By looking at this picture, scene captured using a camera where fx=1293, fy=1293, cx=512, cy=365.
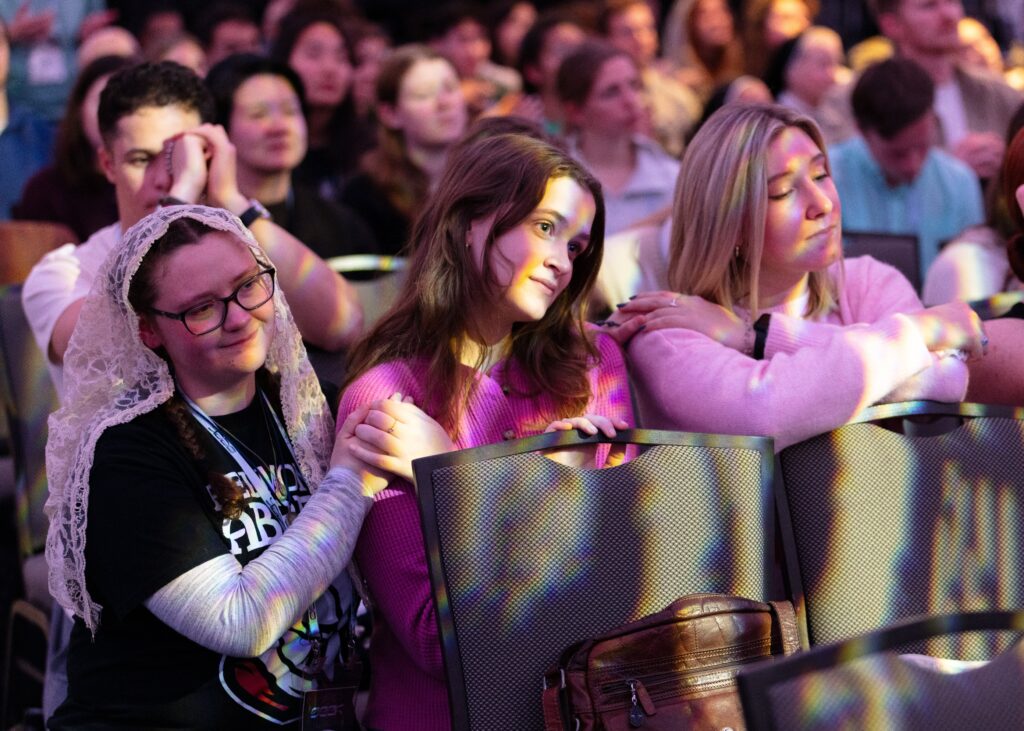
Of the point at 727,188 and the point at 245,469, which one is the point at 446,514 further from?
the point at 727,188

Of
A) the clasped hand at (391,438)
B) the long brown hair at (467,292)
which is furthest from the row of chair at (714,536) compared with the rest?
the long brown hair at (467,292)

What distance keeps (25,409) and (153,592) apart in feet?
4.03

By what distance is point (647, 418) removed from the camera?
241 centimetres

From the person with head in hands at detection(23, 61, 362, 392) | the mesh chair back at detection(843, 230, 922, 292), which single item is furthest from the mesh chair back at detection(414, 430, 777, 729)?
the mesh chair back at detection(843, 230, 922, 292)

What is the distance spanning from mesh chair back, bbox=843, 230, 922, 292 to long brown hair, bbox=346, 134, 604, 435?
1399mm

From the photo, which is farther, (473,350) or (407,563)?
(473,350)

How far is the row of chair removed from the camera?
1868 millimetres

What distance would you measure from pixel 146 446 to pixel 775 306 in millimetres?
1241

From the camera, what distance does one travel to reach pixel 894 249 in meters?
3.52

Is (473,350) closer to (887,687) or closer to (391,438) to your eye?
(391,438)

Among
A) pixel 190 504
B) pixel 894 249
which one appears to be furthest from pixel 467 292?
pixel 894 249

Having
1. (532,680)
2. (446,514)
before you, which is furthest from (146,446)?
(532,680)

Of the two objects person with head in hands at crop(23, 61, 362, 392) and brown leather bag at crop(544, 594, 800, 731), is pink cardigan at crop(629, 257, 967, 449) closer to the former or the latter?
brown leather bag at crop(544, 594, 800, 731)

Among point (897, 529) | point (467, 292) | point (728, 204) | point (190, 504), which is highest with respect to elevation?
point (728, 204)
